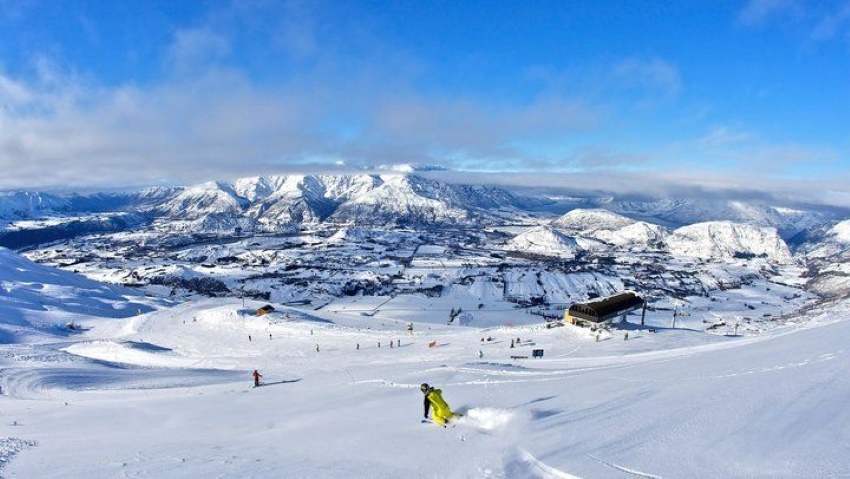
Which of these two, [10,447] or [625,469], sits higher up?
[625,469]

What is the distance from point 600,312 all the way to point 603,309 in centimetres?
90

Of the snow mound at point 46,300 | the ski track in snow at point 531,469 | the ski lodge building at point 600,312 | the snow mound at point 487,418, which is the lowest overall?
the snow mound at point 46,300

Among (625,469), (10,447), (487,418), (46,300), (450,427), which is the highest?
(625,469)

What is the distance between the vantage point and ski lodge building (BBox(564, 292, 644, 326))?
1636 inches

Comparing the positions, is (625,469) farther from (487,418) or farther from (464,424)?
(464,424)

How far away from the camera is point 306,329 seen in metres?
49.5

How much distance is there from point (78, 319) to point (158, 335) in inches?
593

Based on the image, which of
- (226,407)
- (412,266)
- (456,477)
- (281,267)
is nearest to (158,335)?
(226,407)

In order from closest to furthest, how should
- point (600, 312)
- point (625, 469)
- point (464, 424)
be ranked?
point (625, 469) < point (464, 424) < point (600, 312)

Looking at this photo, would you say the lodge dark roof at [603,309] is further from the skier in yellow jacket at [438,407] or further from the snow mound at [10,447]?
the snow mound at [10,447]

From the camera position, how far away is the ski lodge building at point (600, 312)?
41.5m

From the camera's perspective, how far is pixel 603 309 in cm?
4228

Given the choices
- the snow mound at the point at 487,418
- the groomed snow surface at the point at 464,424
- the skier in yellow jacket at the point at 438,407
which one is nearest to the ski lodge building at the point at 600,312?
the groomed snow surface at the point at 464,424

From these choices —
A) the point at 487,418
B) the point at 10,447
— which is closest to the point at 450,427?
the point at 487,418
